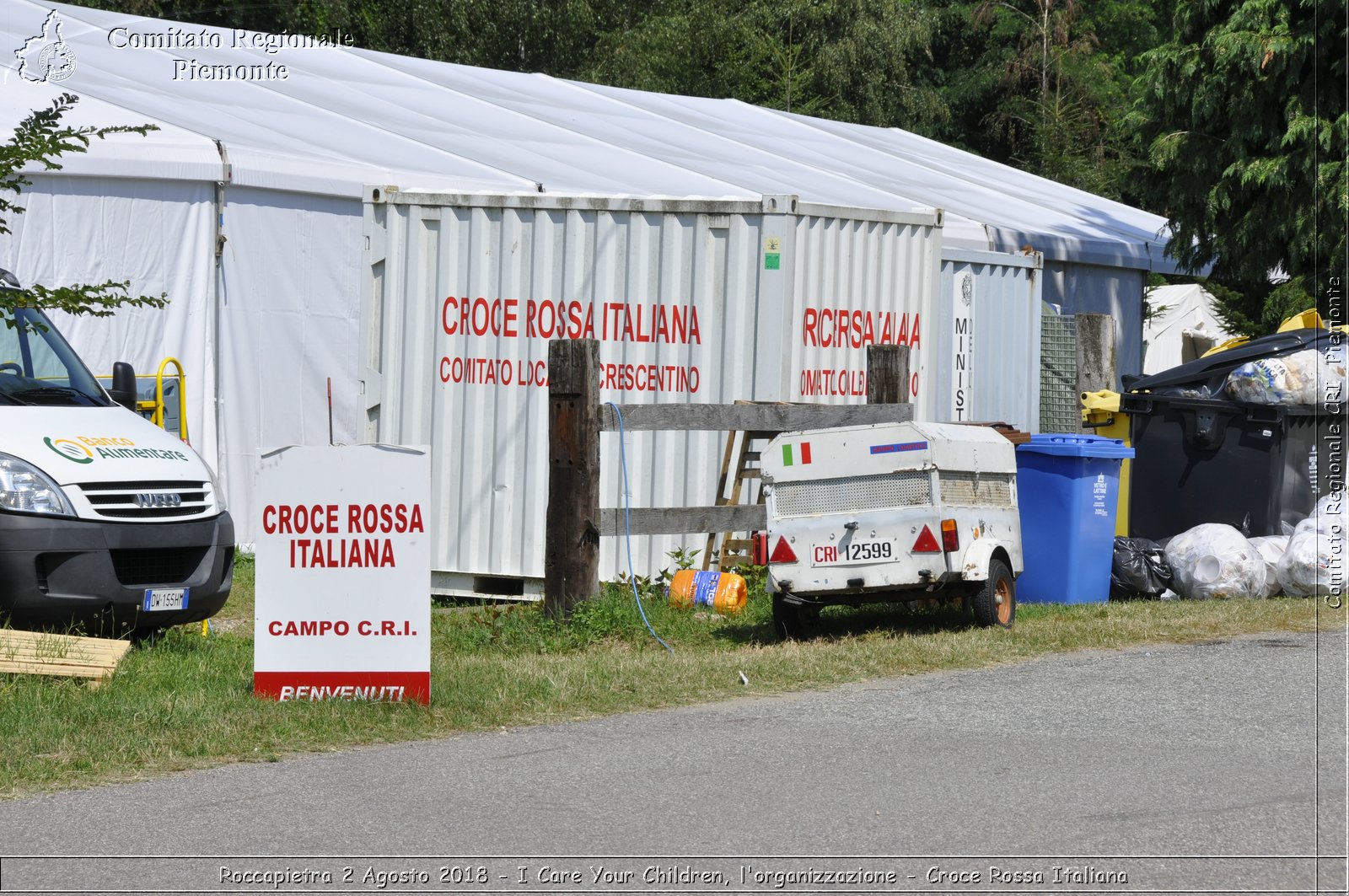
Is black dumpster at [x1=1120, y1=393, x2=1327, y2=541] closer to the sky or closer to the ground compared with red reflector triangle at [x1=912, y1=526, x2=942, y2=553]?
closer to the sky

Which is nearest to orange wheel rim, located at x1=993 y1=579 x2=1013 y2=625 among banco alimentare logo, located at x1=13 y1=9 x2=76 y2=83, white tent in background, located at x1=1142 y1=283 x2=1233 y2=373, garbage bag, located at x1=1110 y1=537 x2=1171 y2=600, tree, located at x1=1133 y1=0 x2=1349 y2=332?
garbage bag, located at x1=1110 y1=537 x2=1171 y2=600

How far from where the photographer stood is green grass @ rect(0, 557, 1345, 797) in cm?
696

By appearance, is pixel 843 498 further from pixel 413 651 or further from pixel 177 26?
pixel 177 26

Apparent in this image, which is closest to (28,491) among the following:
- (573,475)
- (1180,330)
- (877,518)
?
(573,475)

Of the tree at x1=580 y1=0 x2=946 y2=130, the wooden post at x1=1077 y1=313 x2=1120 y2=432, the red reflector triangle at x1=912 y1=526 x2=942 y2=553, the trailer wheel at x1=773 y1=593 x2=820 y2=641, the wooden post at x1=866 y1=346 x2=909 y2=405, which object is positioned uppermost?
the tree at x1=580 y1=0 x2=946 y2=130

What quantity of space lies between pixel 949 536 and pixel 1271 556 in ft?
13.3

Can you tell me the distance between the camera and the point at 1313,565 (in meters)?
11.8

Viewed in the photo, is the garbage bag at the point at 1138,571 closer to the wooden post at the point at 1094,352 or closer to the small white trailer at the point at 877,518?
the small white trailer at the point at 877,518

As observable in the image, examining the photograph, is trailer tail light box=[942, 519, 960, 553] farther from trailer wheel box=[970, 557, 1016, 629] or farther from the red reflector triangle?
trailer wheel box=[970, 557, 1016, 629]

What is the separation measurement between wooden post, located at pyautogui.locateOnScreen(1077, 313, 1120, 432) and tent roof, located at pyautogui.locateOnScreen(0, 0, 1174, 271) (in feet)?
8.32

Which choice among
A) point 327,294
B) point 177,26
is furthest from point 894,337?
point 177,26

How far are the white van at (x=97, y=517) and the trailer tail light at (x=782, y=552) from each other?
10.7ft

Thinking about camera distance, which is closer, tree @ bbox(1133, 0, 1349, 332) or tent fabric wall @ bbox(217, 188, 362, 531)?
tent fabric wall @ bbox(217, 188, 362, 531)

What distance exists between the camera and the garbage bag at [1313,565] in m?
11.8
